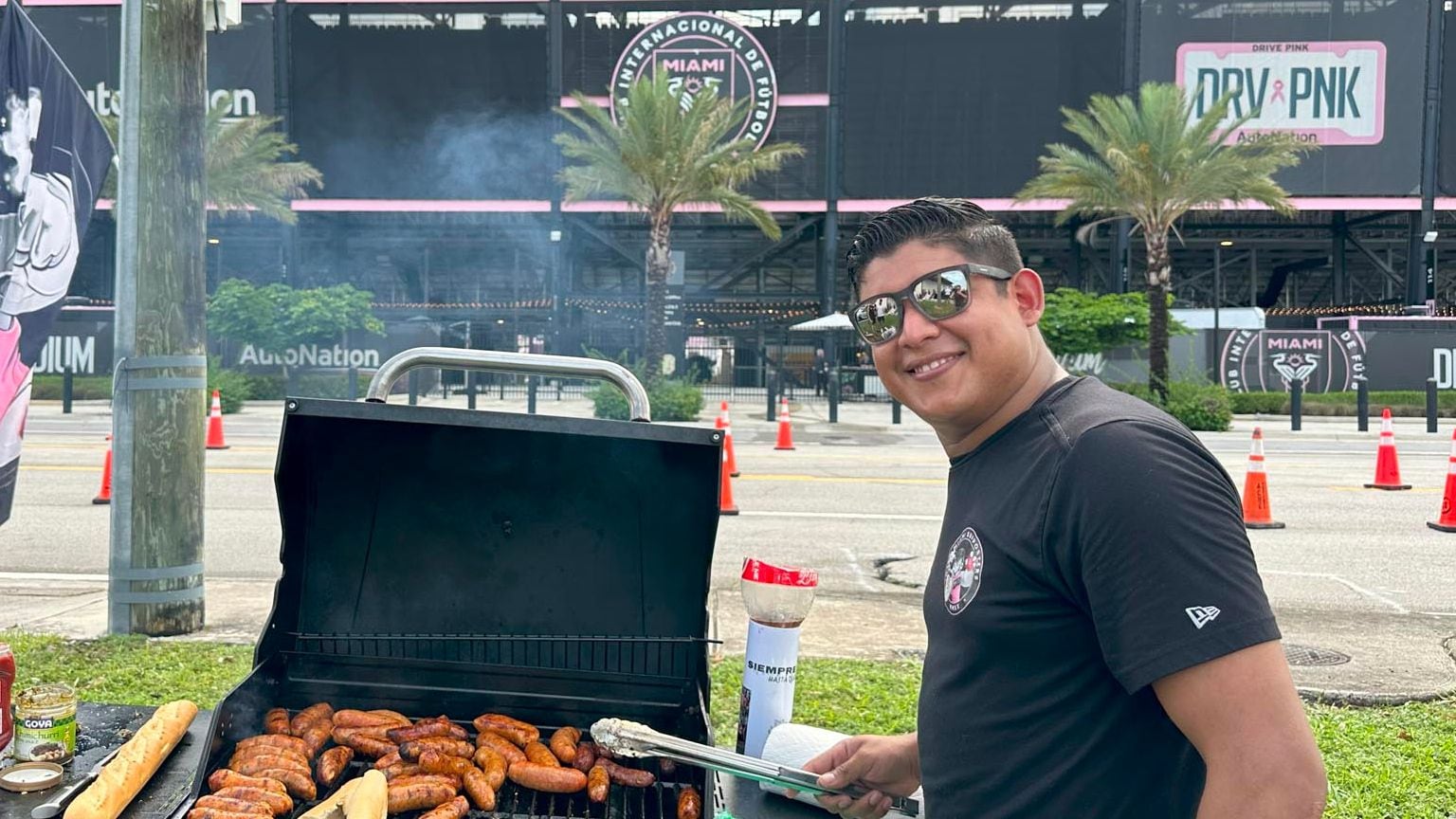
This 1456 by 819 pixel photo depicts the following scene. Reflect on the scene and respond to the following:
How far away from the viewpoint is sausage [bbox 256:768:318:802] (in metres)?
2.47

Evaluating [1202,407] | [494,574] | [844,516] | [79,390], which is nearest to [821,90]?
[1202,407]

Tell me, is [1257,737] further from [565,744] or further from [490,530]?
[490,530]

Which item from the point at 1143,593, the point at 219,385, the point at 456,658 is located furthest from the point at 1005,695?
the point at 219,385

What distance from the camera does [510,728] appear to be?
9.11ft

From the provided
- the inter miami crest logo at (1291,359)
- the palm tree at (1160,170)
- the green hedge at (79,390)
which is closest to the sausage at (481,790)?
the palm tree at (1160,170)

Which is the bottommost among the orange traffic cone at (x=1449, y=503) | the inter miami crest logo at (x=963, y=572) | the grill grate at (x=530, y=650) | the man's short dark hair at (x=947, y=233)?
the orange traffic cone at (x=1449, y=503)

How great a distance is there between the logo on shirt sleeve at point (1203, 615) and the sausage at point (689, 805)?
4.64 ft

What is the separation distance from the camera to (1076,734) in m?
1.68

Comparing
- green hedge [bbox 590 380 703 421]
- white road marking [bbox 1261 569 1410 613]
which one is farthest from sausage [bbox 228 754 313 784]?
green hedge [bbox 590 380 703 421]

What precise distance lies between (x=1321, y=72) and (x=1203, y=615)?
39.4 meters

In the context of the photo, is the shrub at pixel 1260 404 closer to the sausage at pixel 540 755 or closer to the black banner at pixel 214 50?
the sausage at pixel 540 755

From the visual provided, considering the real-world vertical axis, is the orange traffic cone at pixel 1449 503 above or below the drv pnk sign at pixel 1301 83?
below

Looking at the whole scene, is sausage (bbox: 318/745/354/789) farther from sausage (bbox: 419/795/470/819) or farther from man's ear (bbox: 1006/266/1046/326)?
man's ear (bbox: 1006/266/1046/326)

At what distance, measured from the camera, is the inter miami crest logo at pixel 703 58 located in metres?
35.1
